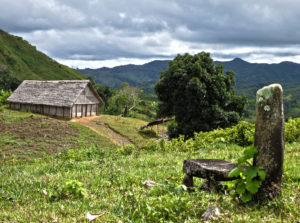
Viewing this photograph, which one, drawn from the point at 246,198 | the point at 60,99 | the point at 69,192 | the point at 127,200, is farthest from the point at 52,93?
the point at 246,198

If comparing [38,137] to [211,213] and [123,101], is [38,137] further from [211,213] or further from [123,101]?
[123,101]

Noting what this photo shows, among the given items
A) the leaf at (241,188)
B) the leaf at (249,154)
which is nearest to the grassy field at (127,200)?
the leaf at (241,188)

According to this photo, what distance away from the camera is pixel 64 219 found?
4.31 meters

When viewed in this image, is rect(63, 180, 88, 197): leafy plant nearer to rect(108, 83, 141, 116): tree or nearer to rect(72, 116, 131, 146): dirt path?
rect(72, 116, 131, 146): dirt path

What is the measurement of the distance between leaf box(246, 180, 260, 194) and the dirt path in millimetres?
28602

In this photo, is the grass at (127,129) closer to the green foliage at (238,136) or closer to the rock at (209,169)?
the green foliage at (238,136)

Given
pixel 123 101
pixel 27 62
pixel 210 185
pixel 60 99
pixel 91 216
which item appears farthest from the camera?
pixel 27 62

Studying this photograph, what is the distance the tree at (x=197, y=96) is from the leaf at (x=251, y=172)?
24.7 meters

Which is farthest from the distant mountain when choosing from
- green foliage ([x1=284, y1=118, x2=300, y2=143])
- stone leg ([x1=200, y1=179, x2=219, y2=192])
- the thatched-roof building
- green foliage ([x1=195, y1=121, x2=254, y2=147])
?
stone leg ([x1=200, y1=179, x2=219, y2=192])

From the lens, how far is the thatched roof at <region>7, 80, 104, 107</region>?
43.9 metres

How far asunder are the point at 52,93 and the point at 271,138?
46.9 m

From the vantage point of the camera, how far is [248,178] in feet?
15.3

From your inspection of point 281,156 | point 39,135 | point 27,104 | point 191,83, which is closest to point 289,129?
point 281,156

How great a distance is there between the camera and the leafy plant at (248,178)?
460cm
